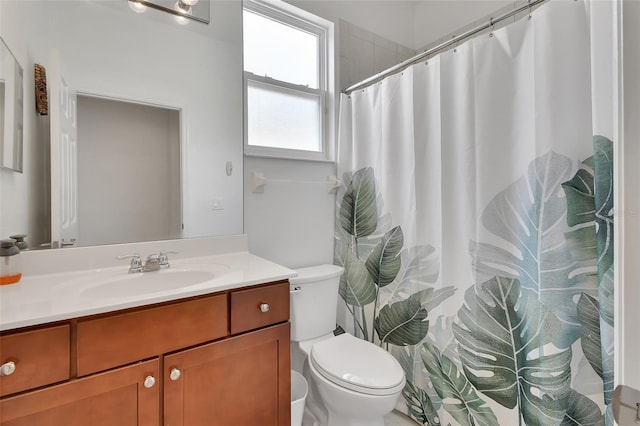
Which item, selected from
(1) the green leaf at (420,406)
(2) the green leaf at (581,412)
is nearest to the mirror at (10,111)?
(1) the green leaf at (420,406)

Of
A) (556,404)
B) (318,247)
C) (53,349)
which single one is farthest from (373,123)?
(53,349)

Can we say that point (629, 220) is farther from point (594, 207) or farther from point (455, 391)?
point (455, 391)

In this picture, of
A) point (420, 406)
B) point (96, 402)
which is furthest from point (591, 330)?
point (96, 402)

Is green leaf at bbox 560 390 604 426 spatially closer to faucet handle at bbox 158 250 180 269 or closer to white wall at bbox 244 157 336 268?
white wall at bbox 244 157 336 268

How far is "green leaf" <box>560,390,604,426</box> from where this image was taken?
3.36 feet

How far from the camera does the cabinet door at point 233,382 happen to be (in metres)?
0.96

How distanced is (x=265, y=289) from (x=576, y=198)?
113cm

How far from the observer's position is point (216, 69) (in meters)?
1.56

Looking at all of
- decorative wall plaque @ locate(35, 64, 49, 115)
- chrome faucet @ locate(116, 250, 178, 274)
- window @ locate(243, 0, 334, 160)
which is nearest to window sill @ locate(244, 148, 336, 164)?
window @ locate(243, 0, 334, 160)

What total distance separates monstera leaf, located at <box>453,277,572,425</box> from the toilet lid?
13.6 inches

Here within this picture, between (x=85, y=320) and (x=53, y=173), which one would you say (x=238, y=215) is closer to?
(x=53, y=173)

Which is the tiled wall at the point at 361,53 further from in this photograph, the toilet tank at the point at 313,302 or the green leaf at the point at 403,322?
the green leaf at the point at 403,322

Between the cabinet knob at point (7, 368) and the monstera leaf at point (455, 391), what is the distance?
1534 mm

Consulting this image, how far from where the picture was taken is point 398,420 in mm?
1657
